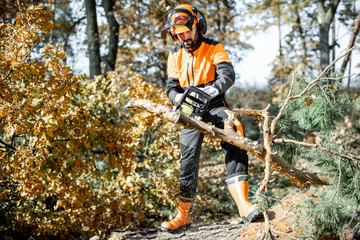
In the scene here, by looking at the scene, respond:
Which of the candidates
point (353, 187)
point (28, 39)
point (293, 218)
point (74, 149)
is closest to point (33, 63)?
point (28, 39)

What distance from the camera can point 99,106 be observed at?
4.53m

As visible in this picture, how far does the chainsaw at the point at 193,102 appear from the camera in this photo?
2.58 meters

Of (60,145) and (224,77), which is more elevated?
(224,77)

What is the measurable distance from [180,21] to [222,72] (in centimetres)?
65

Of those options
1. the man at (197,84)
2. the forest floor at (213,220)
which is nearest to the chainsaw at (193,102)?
the man at (197,84)

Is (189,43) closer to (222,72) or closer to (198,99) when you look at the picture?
(222,72)

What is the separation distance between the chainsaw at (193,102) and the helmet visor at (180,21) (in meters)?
0.70

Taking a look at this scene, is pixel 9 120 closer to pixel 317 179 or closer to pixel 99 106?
pixel 99 106

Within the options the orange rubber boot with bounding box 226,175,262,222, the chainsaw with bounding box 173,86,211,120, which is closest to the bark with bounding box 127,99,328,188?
the chainsaw with bounding box 173,86,211,120

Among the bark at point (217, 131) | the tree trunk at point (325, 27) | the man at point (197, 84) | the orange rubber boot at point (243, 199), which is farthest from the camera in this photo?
the tree trunk at point (325, 27)

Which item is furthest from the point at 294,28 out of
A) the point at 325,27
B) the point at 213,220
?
the point at 213,220

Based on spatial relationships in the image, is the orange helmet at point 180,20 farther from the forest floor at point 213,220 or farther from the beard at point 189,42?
the forest floor at point 213,220

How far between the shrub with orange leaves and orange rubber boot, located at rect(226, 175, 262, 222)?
148 centimetres

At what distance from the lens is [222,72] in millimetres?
2850
